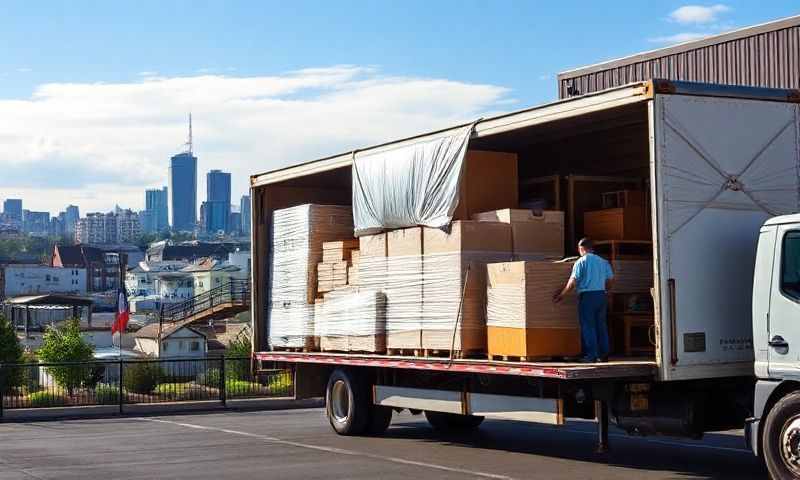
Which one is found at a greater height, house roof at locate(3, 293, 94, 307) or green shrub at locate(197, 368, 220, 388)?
house roof at locate(3, 293, 94, 307)

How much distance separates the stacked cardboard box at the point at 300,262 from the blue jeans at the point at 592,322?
17.7ft

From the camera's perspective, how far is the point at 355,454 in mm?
14141

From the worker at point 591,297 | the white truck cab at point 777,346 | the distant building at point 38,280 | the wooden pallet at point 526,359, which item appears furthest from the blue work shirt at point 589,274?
the distant building at point 38,280

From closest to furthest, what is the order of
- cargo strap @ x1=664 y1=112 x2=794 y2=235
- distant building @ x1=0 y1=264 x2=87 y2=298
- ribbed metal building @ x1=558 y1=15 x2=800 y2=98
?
cargo strap @ x1=664 y1=112 x2=794 y2=235 < ribbed metal building @ x1=558 y1=15 x2=800 y2=98 < distant building @ x1=0 y1=264 x2=87 y2=298

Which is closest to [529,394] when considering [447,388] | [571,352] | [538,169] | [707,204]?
[571,352]

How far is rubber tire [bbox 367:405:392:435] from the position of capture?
16.2m

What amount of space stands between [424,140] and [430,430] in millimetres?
4995

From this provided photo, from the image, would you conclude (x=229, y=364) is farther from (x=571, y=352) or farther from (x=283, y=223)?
(x=571, y=352)

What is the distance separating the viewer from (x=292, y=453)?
47.4ft

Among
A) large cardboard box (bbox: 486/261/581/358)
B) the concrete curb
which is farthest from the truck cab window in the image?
the concrete curb

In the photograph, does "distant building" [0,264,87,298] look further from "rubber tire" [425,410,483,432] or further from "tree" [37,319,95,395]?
"rubber tire" [425,410,483,432]

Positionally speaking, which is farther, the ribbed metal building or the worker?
the ribbed metal building

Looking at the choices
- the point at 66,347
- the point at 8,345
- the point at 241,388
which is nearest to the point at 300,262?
the point at 241,388

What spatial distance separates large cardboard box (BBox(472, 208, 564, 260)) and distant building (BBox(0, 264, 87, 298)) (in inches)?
5696
